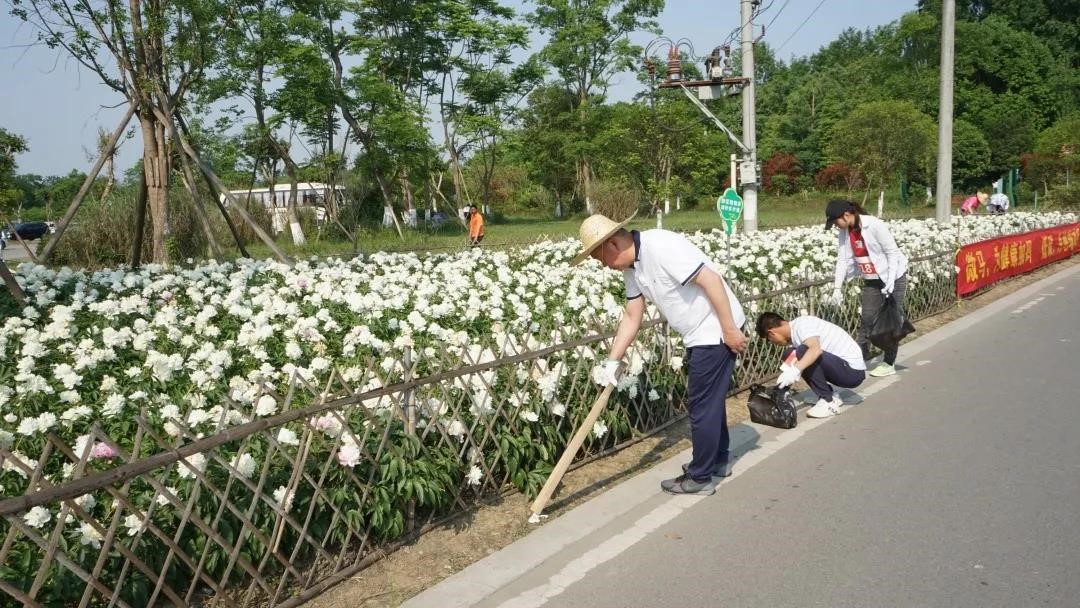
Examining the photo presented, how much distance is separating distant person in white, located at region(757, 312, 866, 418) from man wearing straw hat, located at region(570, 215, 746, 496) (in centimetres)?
145

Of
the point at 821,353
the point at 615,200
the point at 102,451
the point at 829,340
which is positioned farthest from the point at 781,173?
the point at 102,451

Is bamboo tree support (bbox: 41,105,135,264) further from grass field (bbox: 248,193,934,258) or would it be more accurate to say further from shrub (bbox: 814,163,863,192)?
shrub (bbox: 814,163,863,192)

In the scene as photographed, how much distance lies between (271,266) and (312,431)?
212 inches

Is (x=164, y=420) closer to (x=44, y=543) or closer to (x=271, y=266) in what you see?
(x=44, y=543)

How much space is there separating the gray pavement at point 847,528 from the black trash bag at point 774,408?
0.26 feet

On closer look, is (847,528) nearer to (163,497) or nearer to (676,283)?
(676,283)

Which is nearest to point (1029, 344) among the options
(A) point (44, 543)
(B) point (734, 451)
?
(B) point (734, 451)

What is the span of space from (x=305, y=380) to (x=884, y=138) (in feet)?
114

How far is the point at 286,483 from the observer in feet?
11.3

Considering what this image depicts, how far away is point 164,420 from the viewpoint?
386 cm

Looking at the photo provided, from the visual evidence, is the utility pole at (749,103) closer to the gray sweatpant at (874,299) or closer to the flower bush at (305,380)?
the gray sweatpant at (874,299)

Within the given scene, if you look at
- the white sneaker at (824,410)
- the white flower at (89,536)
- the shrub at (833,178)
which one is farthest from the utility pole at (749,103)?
the shrub at (833,178)

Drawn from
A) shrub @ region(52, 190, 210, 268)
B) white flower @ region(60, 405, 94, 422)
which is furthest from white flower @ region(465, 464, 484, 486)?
shrub @ region(52, 190, 210, 268)

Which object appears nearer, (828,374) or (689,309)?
(689,309)
